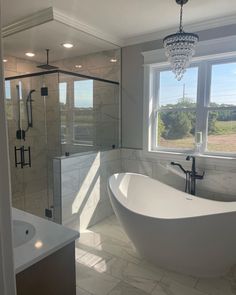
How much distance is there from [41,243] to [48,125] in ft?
7.53

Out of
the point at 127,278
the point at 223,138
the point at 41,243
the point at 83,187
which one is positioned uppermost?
the point at 223,138

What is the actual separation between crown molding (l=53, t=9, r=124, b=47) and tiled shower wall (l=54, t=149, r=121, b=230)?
1.50 meters

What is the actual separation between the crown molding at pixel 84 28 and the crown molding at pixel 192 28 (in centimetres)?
19

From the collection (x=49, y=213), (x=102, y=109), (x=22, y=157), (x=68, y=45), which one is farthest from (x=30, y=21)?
(x=49, y=213)

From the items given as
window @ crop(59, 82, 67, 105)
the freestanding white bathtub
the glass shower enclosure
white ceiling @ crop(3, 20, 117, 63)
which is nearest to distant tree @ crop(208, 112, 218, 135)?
the freestanding white bathtub

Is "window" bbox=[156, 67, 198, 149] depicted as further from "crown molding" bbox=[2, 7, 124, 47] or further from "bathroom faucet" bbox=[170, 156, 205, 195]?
"crown molding" bbox=[2, 7, 124, 47]

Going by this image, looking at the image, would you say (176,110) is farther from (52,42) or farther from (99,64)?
(52,42)

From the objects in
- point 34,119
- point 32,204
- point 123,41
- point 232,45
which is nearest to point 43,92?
point 34,119

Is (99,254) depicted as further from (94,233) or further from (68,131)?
(68,131)

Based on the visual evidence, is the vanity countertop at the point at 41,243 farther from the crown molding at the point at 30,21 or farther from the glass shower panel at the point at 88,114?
the crown molding at the point at 30,21

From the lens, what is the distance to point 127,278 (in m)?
2.20

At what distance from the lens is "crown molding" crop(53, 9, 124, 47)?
248cm

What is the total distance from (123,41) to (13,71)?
1842mm

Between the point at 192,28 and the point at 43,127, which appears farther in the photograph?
the point at 43,127
